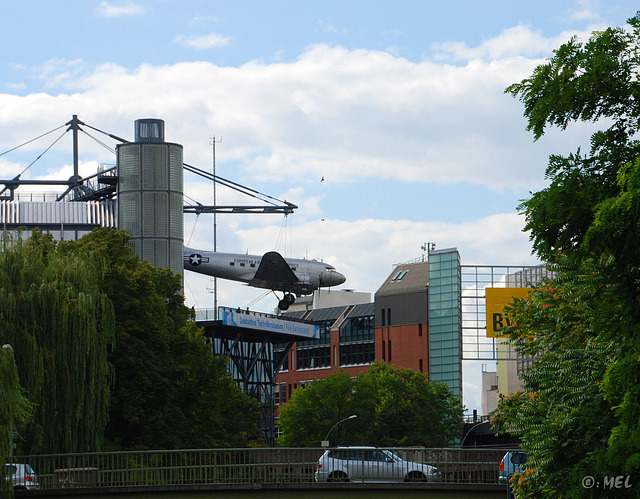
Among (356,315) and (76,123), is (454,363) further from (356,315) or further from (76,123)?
(76,123)

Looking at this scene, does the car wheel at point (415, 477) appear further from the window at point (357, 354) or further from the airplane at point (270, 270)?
the window at point (357, 354)

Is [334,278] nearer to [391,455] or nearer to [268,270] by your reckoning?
[268,270]

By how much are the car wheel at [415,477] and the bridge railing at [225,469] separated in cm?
55

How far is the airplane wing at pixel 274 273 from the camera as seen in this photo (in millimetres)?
106875

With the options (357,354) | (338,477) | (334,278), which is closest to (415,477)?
(338,477)

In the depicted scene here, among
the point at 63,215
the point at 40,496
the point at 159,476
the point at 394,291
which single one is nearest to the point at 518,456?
the point at 159,476

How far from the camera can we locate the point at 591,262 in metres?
16.8

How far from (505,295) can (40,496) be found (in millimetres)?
65988

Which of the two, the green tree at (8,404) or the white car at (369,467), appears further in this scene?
the white car at (369,467)

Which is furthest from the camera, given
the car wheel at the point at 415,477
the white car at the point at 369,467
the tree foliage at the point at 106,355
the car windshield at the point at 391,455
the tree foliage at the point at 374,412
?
the tree foliage at the point at 374,412

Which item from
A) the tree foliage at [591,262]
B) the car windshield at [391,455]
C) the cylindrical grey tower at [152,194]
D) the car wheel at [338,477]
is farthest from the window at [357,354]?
the tree foliage at [591,262]

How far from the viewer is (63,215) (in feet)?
347

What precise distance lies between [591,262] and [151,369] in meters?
34.9

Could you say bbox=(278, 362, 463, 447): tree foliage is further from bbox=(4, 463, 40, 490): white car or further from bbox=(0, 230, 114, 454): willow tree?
bbox=(4, 463, 40, 490): white car
